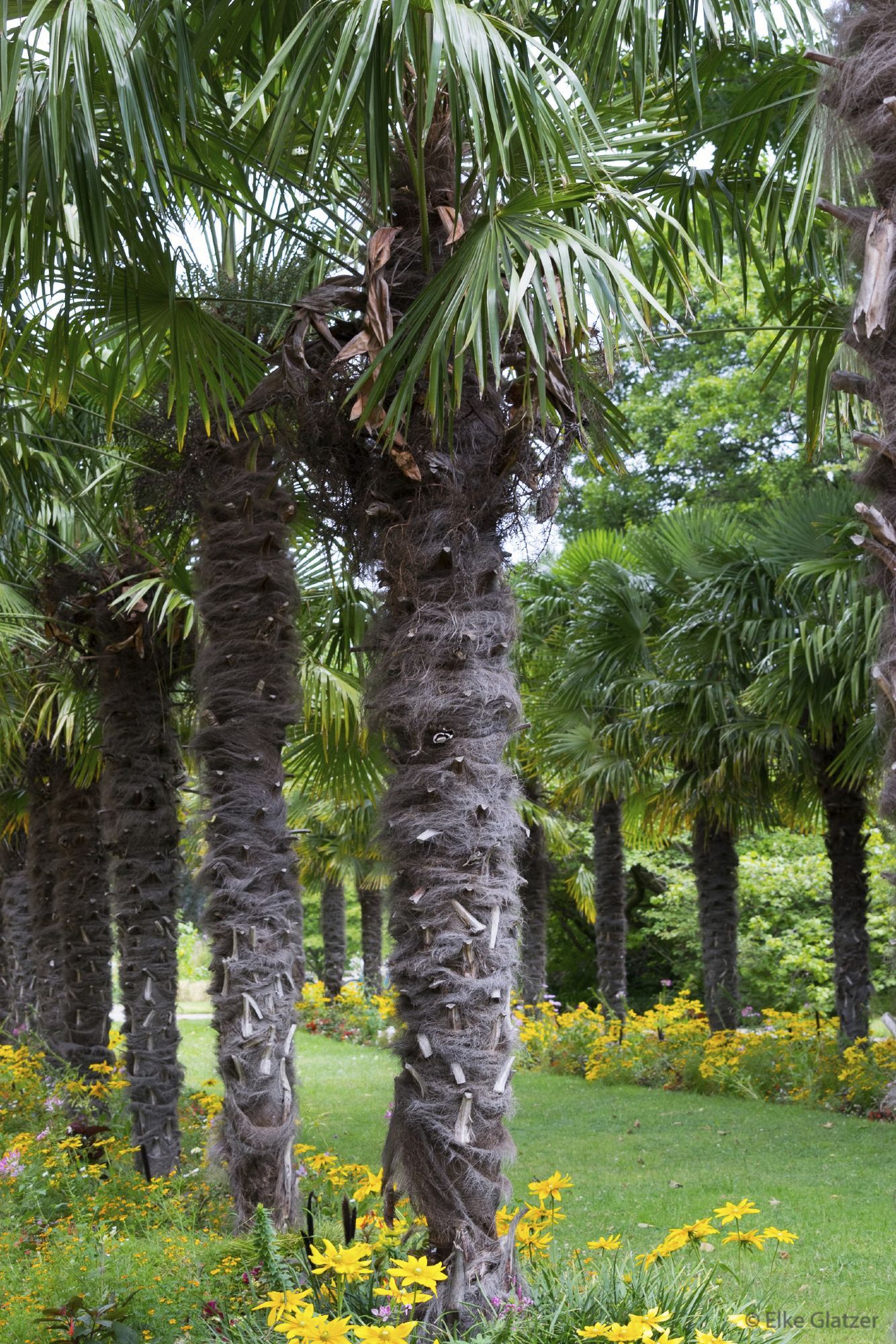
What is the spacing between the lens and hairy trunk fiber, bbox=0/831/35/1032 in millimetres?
14969

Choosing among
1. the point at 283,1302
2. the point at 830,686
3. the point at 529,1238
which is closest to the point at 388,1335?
the point at 283,1302

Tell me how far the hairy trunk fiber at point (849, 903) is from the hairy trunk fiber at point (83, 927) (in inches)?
275

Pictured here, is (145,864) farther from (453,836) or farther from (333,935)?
(333,935)

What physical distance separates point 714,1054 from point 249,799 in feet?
27.5

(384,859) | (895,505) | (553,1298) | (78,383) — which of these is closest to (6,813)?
(78,383)

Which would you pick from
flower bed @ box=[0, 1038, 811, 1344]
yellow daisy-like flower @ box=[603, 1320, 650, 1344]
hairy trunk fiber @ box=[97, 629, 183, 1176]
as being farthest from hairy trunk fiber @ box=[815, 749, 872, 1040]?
yellow daisy-like flower @ box=[603, 1320, 650, 1344]

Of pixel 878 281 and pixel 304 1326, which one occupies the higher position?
pixel 878 281

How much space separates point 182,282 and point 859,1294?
5.69m

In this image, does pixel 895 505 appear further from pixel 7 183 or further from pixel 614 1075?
pixel 614 1075

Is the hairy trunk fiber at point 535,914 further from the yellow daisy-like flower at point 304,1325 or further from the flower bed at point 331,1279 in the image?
the yellow daisy-like flower at point 304,1325

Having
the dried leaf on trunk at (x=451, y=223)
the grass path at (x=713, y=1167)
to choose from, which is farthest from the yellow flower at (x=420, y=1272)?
the dried leaf on trunk at (x=451, y=223)

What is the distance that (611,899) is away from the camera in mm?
16406

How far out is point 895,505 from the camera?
7.39 ft

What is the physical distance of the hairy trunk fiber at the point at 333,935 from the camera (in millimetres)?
24375
